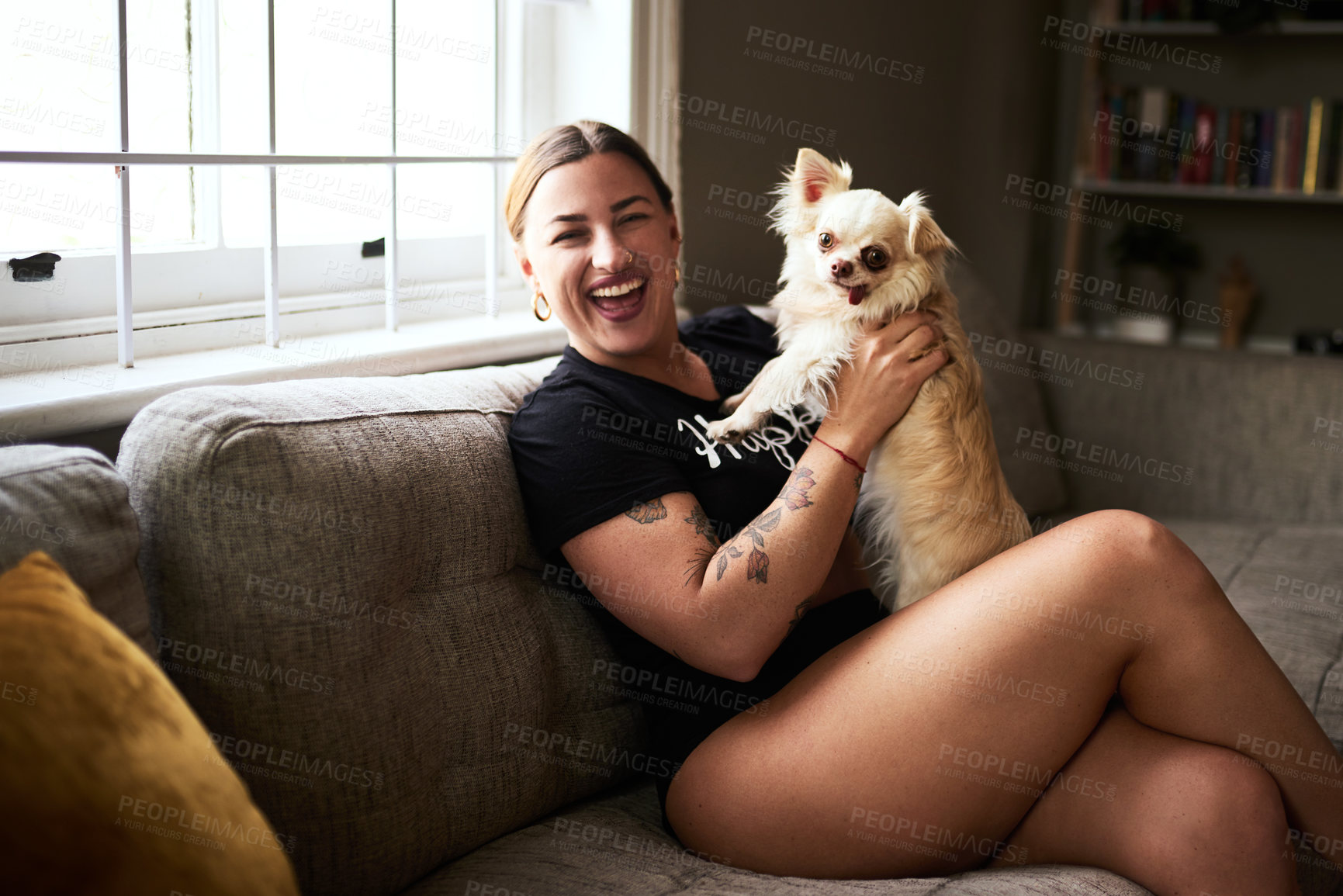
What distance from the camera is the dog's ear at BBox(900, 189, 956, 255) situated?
1.44 m

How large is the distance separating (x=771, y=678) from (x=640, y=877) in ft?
1.02

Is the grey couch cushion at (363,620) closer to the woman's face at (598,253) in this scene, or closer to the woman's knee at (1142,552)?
the woman's face at (598,253)

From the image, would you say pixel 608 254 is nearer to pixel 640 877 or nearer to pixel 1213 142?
pixel 640 877

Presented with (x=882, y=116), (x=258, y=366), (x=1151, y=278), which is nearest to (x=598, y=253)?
(x=258, y=366)

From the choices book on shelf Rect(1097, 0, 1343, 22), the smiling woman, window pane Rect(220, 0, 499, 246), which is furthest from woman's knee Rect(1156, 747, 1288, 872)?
book on shelf Rect(1097, 0, 1343, 22)

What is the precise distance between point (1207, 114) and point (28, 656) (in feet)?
14.5

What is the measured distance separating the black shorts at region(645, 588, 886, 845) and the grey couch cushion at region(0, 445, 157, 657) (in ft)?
2.21

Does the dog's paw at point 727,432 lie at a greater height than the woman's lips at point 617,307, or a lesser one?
lesser

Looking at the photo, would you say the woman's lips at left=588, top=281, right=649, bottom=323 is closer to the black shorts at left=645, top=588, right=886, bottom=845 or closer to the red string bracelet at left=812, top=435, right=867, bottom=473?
the red string bracelet at left=812, top=435, right=867, bottom=473

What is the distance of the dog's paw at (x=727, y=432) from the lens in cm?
148

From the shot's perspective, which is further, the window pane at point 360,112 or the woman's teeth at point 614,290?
the window pane at point 360,112

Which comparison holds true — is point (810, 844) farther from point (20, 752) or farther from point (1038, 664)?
point (20, 752)

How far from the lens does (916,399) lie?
1479 millimetres

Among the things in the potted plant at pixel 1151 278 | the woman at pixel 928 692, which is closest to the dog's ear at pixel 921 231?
the woman at pixel 928 692
